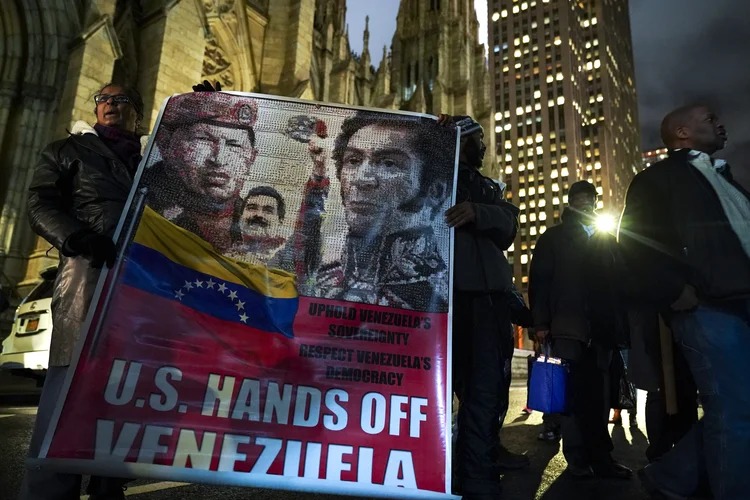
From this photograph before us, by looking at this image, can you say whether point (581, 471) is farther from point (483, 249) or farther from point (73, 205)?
point (73, 205)

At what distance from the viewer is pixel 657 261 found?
2309 mm

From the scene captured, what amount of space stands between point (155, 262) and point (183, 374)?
545 mm

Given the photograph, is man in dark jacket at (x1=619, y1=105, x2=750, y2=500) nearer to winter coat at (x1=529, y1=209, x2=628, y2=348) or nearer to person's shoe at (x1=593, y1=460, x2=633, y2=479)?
person's shoe at (x1=593, y1=460, x2=633, y2=479)

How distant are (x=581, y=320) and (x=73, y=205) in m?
3.32

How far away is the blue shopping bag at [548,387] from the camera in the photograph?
326 cm

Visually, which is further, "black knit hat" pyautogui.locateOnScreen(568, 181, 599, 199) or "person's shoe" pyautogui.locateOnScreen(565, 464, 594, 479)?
"black knit hat" pyautogui.locateOnScreen(568, 181, 599, 199)

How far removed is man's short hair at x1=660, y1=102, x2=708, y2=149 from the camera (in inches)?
104

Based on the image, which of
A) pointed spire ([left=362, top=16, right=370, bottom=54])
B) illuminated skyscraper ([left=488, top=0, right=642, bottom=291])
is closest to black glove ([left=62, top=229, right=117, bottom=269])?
pointed spire ([left=362, top=16, right=370, bottom=54])

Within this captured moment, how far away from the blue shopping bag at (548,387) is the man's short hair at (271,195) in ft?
6.94

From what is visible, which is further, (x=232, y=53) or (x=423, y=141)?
(x=232, y=53)

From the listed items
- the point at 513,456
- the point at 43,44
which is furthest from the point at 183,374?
the point at 43,44

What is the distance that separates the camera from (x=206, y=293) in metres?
2.23

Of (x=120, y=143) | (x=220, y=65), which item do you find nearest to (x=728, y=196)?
(x=120, y=143)

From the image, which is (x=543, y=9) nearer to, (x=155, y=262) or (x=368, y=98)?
(x=368, y=98)
